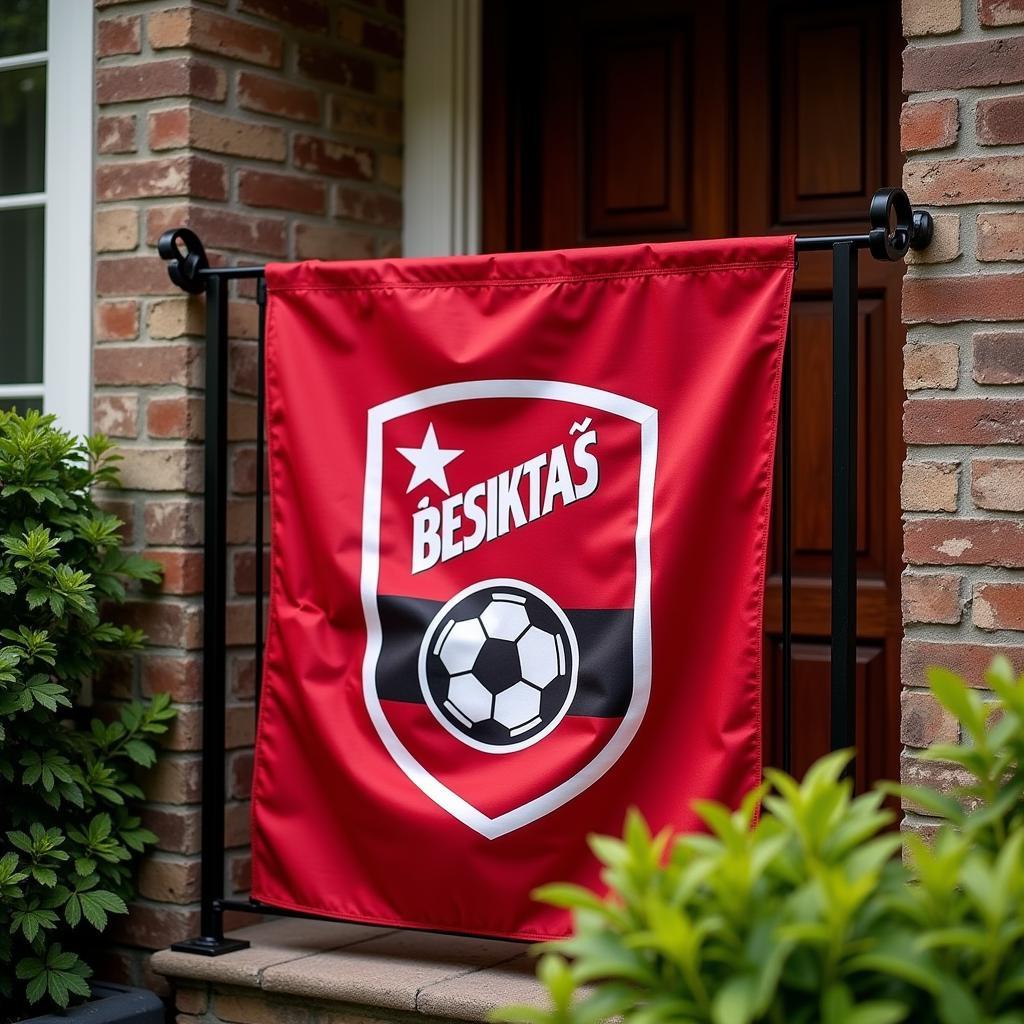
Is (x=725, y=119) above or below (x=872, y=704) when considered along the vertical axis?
above

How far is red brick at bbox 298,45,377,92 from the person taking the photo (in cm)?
326

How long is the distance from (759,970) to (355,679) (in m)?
1.69

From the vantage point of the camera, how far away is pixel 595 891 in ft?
8.36

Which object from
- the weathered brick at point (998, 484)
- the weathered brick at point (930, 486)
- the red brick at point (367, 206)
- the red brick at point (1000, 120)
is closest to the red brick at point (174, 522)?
the red brick at point (367, 206)

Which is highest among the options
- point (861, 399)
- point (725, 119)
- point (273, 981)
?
point (725, 119)

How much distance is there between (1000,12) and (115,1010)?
229 centimetres

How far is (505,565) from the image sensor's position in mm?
2658

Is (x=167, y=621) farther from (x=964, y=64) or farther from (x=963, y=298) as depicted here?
(x=964, y=64)

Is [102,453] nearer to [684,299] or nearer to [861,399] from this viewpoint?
[684,299]

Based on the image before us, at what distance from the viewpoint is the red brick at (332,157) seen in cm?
325

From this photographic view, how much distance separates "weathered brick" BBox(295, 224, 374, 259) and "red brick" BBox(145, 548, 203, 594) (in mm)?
693

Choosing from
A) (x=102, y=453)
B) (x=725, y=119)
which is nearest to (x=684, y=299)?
(x=725, y=119)

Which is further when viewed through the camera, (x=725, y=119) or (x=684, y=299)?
(x=725, y=119)

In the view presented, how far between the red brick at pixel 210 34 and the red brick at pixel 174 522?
2.95ft
